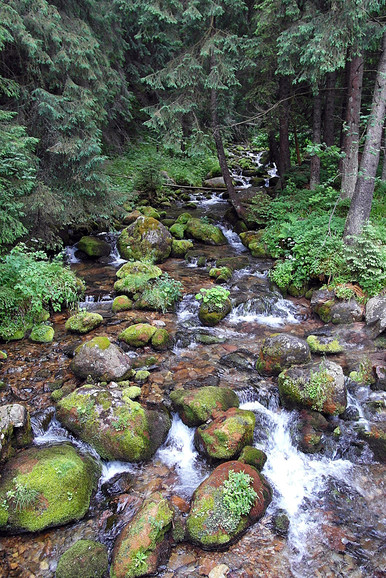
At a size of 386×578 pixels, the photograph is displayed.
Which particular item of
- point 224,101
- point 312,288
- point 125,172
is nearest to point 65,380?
point 312,288

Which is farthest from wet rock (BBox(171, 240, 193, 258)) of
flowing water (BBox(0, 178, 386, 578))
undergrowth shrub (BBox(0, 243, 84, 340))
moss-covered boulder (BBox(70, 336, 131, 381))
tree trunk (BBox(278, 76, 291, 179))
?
moss-covered boulder (BBox(70, 336, 131, 381))

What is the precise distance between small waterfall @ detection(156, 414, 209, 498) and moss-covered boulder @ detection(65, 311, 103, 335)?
3.52 m

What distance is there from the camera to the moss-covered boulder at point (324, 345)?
735cm

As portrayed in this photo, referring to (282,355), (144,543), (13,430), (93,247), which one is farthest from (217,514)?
(93,247)

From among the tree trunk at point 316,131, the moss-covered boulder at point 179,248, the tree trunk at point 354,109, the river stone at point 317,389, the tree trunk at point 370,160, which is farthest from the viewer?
the moss-covered boulder at point 179,248

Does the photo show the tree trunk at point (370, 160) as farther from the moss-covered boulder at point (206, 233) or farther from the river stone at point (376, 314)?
the moss-covered boulder at point (206, 233)

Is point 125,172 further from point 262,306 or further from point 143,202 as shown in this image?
point 262,306

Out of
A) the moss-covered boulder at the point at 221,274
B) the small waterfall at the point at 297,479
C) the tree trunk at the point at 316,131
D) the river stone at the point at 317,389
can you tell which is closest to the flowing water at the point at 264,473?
the small waterfall at the point at 297,479

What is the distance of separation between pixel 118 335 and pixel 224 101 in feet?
33.9

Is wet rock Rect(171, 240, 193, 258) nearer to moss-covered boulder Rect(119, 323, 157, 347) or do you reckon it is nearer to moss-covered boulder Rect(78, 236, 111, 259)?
moss-covered boulder Rect(78, 236, 111, 259)

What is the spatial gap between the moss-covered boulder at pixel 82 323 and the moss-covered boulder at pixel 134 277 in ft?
5.56

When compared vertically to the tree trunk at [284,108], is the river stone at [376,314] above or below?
below

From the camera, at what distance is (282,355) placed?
22.5 feet

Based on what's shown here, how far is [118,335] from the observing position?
8141 mm
